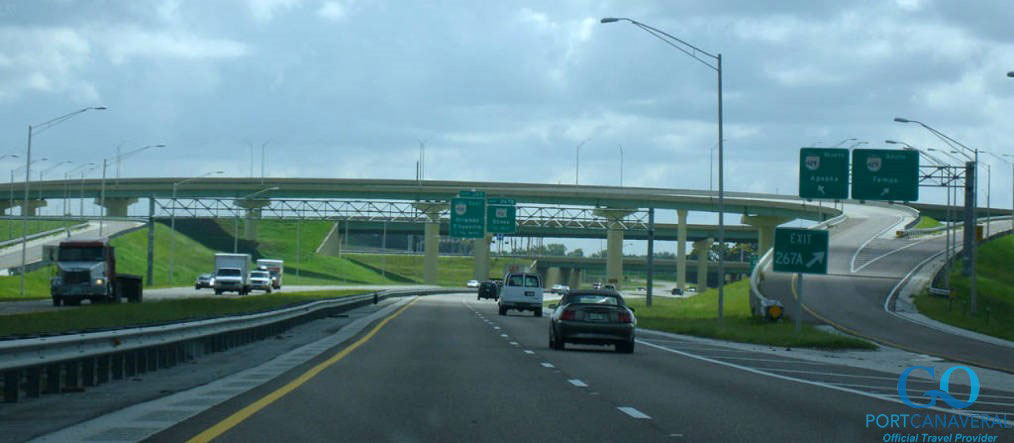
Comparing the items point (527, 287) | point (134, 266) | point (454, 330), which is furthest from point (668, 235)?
point (454, 330)

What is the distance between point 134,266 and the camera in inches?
4542

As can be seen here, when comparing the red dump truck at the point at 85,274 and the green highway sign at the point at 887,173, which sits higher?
the green highway sign at the point at 887,173

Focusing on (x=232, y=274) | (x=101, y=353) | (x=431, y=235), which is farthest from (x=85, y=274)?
(x=431, y=235)

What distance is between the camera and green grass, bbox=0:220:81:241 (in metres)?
120

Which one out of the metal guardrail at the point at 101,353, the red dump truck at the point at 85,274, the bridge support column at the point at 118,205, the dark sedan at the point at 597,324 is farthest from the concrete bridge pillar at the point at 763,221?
the metal guardrail at the point at 101,353

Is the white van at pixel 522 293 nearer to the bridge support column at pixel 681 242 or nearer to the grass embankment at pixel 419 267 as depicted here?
the bridge support column at pixel 681 242

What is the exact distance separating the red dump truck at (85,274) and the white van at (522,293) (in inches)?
703

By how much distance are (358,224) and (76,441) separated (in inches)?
6027

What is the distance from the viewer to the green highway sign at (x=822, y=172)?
1847 inches

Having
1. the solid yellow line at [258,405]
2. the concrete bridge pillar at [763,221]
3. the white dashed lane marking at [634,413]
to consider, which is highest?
the concrete bridge pillar at [763,221]

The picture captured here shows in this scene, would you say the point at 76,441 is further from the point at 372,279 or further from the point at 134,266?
the point at 372,279

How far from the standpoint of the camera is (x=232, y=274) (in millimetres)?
88000

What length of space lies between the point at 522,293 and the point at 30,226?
75.4 meters

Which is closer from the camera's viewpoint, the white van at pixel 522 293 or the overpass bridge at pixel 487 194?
the white van at pixel 522 293
